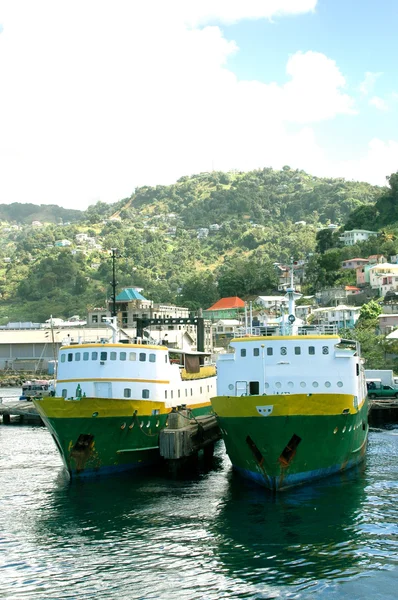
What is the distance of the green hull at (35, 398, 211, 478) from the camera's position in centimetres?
3591

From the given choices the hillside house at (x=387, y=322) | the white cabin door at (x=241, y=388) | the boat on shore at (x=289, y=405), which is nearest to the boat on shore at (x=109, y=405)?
the boat on shore at (x=289, y=405)

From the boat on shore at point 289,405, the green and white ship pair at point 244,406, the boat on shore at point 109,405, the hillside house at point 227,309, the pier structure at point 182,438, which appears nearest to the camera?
the boat on shore at point 289,405

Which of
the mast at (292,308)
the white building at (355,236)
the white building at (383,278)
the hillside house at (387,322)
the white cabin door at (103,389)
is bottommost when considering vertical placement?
the white cabin door at (103,389)

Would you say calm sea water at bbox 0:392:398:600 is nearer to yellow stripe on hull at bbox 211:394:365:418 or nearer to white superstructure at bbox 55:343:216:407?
yellow stripe on hull at bbox 211:394:365:418

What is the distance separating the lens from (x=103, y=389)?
127 ft

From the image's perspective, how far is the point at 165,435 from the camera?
37.8 metres

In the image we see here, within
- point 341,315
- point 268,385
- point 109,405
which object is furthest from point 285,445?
point 341,315

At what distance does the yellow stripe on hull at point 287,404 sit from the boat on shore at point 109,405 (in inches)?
266

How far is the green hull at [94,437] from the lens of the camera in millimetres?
35906

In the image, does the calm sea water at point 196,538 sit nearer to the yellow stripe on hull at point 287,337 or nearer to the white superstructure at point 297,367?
the white superstructure at point 297,367

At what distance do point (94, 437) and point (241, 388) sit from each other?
802 cm

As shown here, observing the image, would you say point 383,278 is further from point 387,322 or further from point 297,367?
point 297,367

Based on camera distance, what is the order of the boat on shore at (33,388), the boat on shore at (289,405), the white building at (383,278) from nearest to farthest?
the boat on shore at (289,405), the boat on shore at (33,388), the white building at (383,278)

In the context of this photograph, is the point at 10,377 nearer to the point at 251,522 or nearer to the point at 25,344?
the point at 25,344
